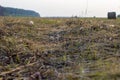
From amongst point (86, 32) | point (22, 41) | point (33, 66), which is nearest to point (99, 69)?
point (33, 66)

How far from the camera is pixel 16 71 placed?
3943 mm

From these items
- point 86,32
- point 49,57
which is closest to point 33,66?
point 49,57

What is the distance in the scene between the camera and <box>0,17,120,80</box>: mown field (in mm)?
3744

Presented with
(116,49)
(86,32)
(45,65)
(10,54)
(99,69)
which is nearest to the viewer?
(99,69)

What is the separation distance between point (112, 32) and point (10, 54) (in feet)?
8.19

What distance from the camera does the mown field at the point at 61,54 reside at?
3.74 m

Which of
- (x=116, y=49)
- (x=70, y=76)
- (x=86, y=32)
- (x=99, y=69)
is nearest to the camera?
(x=70, y=76)

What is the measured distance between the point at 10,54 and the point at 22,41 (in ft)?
2.42

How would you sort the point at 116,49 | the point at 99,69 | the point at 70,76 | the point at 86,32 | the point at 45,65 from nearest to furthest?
the point at 70,76 → the point at 99,69 → the point at 45,65 → the point at 116,49 → the point at 86,32

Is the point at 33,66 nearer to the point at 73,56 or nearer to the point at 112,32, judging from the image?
the point at 73,56

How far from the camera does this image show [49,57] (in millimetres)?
4578

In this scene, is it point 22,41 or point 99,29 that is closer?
point 22,41

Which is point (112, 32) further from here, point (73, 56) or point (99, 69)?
point (99, 69)

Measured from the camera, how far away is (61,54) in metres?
4.78
